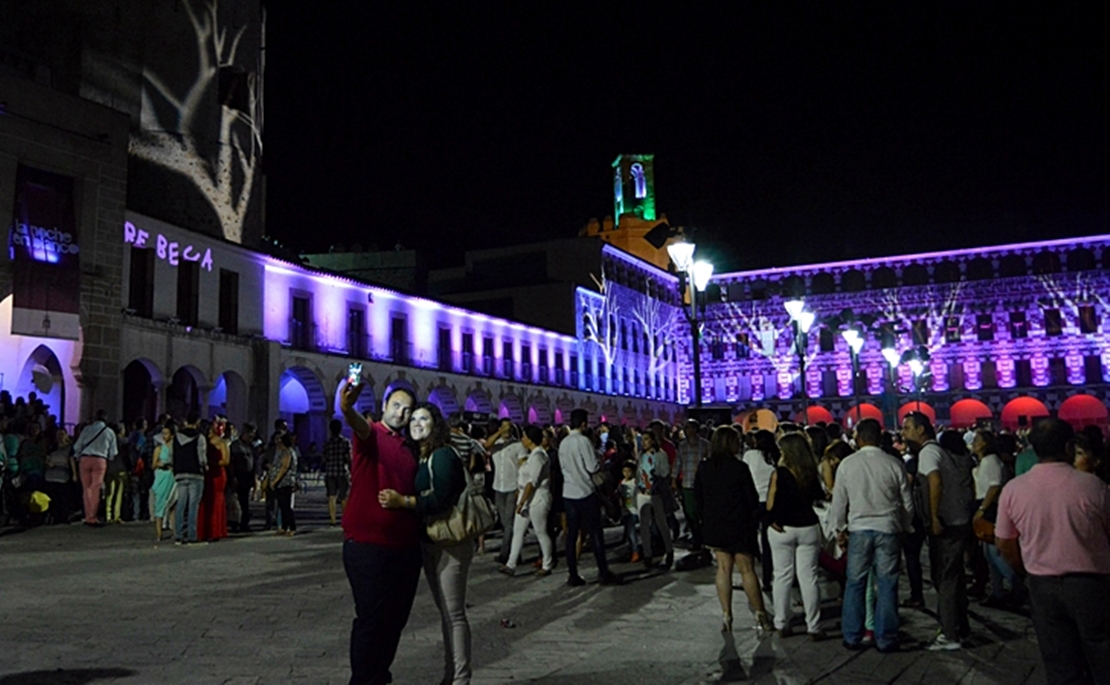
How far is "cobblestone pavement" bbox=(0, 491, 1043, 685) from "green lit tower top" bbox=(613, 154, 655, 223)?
57.4m

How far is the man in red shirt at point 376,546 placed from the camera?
15.3 ft

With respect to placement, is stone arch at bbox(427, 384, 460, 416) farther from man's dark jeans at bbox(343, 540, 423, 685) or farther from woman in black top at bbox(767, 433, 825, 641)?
man's dark jeans at bbox(343, 540, 423, 685)

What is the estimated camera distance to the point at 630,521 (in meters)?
12.4

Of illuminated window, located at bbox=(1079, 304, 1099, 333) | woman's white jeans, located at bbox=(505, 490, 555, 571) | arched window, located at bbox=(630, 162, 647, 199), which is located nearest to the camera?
woman's white jeans, located at bbox=(505, 490, 555, 571)

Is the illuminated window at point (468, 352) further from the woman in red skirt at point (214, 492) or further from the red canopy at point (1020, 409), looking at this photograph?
the red canopy at point (1020, 409)

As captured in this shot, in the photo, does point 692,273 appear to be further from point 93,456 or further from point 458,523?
point 458,523

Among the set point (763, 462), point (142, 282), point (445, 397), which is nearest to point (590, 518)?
point (763, 462)

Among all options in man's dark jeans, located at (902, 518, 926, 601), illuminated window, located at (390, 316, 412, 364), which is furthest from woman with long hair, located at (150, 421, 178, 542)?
illuminated window, located at (390, 316, 412, 364)

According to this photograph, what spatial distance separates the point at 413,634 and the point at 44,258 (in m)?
15.0

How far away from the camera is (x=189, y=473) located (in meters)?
12.3

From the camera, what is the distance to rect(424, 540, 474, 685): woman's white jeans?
513 cm

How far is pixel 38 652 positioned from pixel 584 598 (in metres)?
4.69

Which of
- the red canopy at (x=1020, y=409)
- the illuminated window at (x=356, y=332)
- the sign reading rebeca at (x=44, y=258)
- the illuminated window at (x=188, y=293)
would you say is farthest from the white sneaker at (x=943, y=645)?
the red canopy at (x=1020, y=409)

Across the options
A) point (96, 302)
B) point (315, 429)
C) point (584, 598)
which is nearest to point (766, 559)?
point (584, 598)
